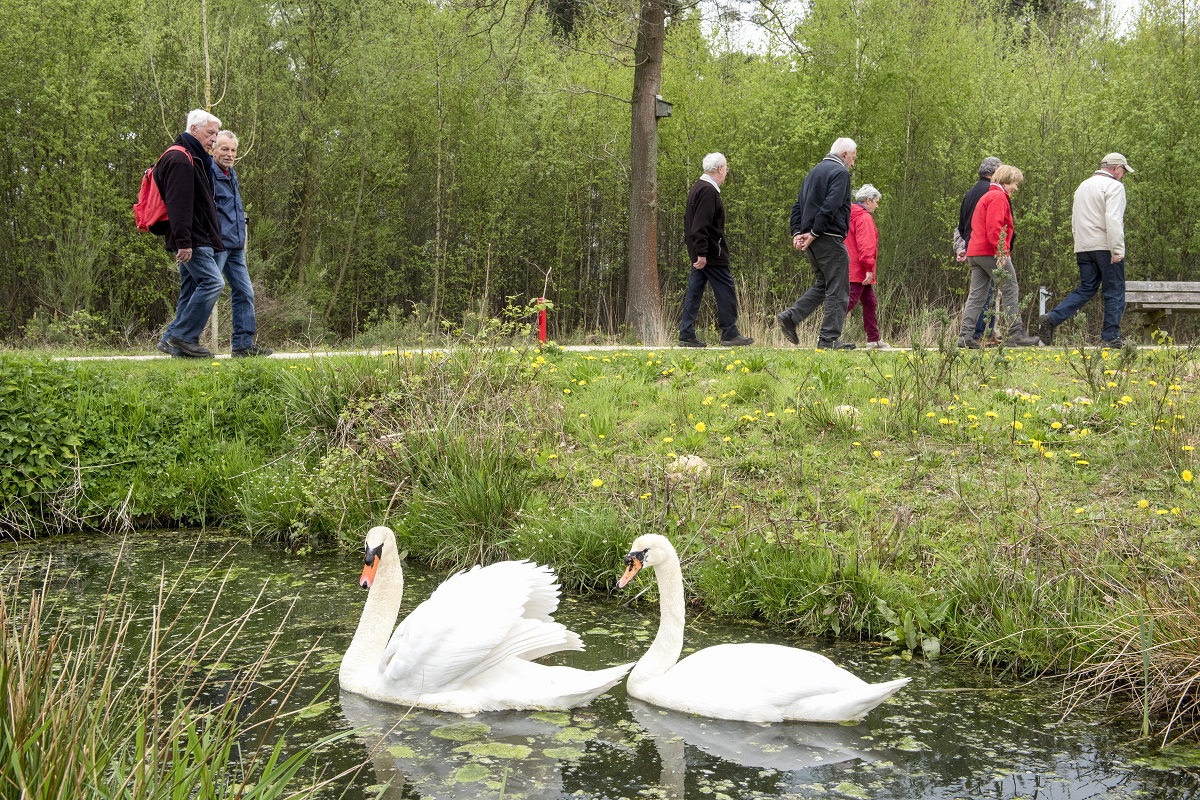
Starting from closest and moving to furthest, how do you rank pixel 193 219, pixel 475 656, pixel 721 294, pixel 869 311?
pixel 475 656 → pixel 193 219 → pixel 721 294 → pixel 869 311

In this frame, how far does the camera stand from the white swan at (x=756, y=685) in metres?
4.44

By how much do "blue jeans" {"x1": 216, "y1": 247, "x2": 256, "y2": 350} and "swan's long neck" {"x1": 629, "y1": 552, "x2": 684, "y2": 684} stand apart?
6.60 metres

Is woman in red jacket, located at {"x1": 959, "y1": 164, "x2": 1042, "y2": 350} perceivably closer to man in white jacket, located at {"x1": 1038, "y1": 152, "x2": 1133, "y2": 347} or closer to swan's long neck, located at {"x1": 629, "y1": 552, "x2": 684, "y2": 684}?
man in white jacket, located at {"x1": 1038, "y1": 152, "x2": 1133, "y2": 347}

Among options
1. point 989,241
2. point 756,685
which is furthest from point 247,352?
point 989,241

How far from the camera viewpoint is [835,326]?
11688mm

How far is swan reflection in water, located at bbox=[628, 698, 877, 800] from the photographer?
165 inches

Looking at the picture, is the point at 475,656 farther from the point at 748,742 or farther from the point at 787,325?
the point at 787,325

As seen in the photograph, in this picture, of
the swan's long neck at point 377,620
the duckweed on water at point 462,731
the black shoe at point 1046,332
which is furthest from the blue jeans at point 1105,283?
the duckweed on water at point 462,731

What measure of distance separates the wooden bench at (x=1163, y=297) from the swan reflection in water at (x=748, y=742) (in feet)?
38.3

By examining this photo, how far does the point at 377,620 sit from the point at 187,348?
5.98 meters

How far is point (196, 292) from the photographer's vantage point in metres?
9.84

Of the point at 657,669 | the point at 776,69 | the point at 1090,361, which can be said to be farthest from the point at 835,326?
the point at 776,69

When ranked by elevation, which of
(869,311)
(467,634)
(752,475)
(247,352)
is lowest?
(467,634)

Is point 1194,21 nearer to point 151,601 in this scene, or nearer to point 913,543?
point 913,543
